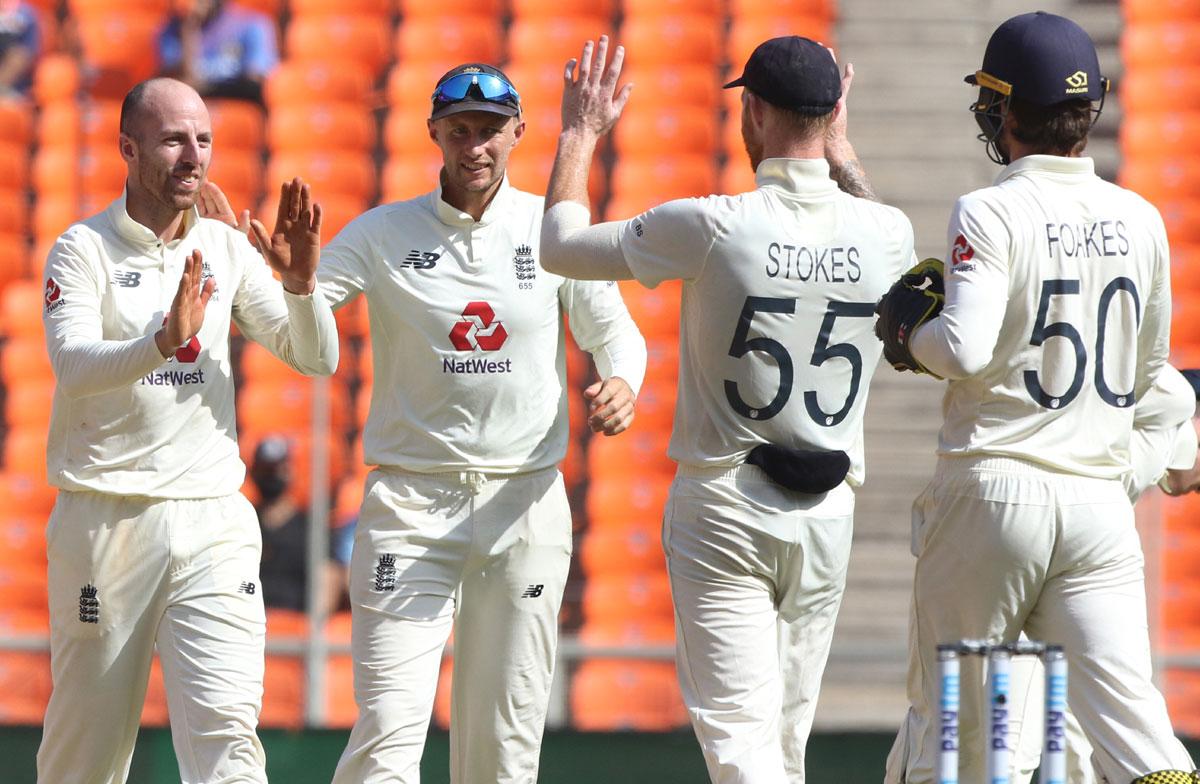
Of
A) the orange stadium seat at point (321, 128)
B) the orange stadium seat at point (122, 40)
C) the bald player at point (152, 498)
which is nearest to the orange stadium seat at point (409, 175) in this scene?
the orange stadium seat at point (321, 128)

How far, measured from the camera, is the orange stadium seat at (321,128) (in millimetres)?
7973

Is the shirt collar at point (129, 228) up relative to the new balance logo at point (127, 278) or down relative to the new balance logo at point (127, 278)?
up

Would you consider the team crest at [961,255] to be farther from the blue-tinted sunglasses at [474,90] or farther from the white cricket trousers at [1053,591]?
the blue-tinted sunglasses at [474,90]

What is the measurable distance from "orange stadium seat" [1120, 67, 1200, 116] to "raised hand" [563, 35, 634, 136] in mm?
4513

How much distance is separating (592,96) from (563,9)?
13.6ft

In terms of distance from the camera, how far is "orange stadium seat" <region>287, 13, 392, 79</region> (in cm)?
813

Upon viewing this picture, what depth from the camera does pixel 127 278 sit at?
14.3 feet

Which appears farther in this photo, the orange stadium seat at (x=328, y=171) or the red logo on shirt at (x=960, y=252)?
the orange stadium seat at (x=328, y=171)

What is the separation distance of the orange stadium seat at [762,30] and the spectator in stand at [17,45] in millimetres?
3249

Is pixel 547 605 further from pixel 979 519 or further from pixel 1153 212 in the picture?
pixel 1153 212

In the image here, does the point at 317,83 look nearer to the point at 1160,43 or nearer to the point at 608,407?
the point at 1160,43

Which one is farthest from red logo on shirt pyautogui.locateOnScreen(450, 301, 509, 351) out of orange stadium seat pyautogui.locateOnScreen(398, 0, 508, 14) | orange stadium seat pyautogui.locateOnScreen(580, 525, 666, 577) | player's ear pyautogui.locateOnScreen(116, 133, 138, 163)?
orange stadium seat pyautogui.locateOnScreen(398, 0, 508, 14)

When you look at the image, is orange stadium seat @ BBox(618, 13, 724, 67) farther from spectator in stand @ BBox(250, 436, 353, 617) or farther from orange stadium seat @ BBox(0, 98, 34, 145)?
orange stadium seat @ BBox(0, 98, 34, 145)

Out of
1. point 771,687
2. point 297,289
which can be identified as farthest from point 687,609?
point 297,289
